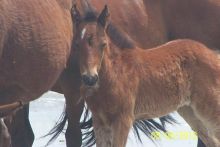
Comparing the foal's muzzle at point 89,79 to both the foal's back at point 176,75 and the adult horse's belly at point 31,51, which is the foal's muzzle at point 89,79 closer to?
the adult horse's belly at point 31,51

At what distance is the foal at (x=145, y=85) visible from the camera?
3.87 metres

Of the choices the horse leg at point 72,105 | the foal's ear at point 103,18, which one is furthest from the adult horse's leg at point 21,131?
the foal's ear at point 103,18

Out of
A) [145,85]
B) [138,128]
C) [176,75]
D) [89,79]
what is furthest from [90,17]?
[138,128]

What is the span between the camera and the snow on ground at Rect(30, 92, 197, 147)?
5.79m

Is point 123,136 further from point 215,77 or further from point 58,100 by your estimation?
point 58,100

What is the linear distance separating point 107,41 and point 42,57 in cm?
49

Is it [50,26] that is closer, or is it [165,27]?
[50,26]

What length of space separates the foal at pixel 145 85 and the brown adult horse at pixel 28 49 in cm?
15

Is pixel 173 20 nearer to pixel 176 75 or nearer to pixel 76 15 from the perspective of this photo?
pixel 176 75

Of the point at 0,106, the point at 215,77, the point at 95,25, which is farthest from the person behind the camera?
the point at 215,77

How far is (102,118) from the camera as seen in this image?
400cm

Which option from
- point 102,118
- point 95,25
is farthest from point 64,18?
point 102,118

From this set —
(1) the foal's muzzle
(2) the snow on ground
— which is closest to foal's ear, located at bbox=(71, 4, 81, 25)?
(1) the foal's muzzle

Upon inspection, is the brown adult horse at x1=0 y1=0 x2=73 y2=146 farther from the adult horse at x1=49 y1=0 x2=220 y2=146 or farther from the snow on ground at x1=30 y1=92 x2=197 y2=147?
the snow on ground at x1=30 y1=92 x2=197 y2=147
